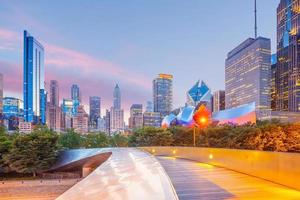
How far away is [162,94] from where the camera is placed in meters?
181

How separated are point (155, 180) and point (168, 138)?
29055 mm

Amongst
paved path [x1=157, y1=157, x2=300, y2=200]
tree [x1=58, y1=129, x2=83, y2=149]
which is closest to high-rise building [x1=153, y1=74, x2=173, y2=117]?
tree [x1=58, y1=129, x2=83, y2=149]

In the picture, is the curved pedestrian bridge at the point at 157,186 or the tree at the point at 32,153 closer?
the curved pedestrian bridge at the point at 157,186

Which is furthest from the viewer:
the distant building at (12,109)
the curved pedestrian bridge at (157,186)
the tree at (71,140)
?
Answer: the distant building at (12,109)

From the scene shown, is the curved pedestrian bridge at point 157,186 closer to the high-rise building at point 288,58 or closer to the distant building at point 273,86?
the high-rise building at point 288,58

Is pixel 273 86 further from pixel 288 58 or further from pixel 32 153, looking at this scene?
pixel 32 153

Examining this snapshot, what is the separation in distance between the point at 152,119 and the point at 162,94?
74.3 feet

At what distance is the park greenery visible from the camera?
18.4 meters

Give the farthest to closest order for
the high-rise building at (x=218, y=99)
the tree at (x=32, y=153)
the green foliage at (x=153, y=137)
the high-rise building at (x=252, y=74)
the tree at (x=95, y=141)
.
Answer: the high-rise building at (x=218, y=99) < the high-rise building at (x=252, y=74) < the tree at (x=95, y=141) < the green foliage at (x=153, y=137) < the tree at (x=32, y=153)

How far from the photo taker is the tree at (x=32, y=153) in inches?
1101

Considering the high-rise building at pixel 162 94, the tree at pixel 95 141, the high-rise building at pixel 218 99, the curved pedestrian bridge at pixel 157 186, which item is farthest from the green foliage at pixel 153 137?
the high-rise building at pixel 218 99

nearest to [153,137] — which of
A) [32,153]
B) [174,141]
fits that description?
[174,141]

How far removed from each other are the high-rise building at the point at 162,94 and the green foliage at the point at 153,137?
139923 millimetres

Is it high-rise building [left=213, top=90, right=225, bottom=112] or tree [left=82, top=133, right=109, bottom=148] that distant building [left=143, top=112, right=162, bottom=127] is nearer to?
high-rise building [left=213, top=90, right=225, bottom=112]
